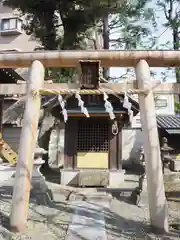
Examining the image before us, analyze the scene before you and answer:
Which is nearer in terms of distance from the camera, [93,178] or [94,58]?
[94,58]

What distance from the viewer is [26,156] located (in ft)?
18.8

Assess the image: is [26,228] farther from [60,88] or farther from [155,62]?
[155,62]

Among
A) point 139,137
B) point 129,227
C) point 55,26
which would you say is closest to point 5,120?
point 55,26

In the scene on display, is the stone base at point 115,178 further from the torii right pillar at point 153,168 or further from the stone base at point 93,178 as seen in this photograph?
the torii right pillar at point 153,168

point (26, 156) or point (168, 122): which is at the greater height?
point (168, 122)

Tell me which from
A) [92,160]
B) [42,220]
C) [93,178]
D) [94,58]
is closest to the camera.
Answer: [94,58]

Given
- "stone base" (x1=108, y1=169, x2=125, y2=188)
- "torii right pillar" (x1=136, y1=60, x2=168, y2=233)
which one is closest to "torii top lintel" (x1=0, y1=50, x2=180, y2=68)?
"torii right pillar" (x1=136, y1=60, x2=168, y2=233)

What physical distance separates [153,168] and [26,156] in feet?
8.90

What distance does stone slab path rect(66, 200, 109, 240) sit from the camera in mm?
5496

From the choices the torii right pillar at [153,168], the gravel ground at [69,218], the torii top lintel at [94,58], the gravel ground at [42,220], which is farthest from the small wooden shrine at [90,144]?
the torii right pillar at [153,168]

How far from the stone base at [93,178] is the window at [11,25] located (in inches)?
666

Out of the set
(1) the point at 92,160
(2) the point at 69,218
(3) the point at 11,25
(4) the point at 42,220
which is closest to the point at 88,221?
(2) the point at 69,218

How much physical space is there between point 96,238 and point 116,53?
4079mm

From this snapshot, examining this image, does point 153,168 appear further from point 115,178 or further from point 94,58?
point 115,178
